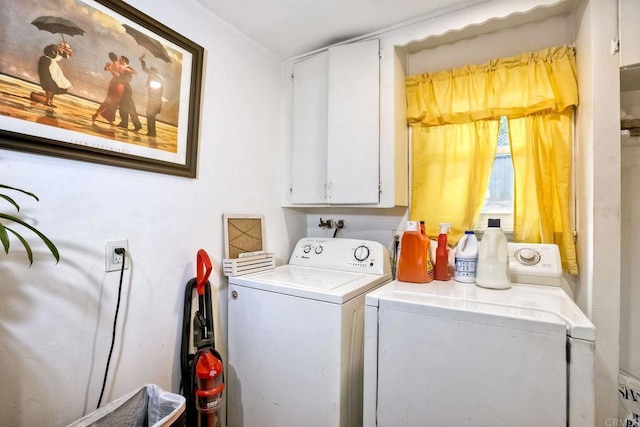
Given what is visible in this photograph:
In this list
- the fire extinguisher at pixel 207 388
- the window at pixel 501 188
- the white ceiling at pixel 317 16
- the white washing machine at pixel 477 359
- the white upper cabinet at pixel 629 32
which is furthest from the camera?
the window at pixel 501 188

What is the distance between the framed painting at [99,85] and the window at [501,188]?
1.60 meters

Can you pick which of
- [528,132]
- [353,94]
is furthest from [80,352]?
[528,132]

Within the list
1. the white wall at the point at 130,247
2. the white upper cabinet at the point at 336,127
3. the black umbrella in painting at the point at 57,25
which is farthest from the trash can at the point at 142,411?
the black umbrella in painting at the point at 57,25

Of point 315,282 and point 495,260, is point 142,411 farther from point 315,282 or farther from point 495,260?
point 495,260

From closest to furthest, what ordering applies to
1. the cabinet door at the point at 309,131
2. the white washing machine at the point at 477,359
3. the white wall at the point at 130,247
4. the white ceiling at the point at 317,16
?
1. the white washing machine at the point at 477,359
2. the white wall at the point at 130,247
3. the white ceiling at the point at 317,16
4. the cabinet door at the point at 309,131

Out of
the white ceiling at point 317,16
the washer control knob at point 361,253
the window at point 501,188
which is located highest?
the white ceiling at point 317,16

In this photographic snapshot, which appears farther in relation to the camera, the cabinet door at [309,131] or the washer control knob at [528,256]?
the cabinet door at [309,131]

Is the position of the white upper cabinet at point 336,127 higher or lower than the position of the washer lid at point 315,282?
higher

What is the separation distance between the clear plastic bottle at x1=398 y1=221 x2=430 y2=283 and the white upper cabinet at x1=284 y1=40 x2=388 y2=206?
0.33 metres

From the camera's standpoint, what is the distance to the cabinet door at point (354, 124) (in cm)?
172

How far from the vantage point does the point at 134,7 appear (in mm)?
1252

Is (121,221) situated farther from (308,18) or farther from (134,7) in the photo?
(308,18)

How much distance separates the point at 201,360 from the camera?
51.4 inches
